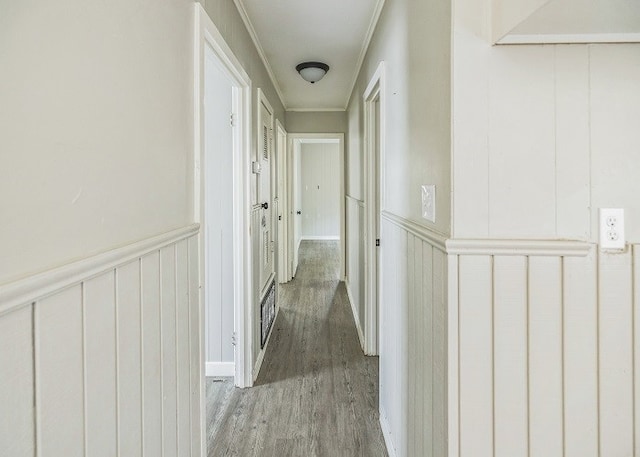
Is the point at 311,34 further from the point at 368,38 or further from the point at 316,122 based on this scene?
the point at 316,122

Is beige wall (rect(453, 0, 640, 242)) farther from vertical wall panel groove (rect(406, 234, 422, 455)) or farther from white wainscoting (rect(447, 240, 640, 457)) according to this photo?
vertical wall panel groove (rect(406, 234, 422, 455))

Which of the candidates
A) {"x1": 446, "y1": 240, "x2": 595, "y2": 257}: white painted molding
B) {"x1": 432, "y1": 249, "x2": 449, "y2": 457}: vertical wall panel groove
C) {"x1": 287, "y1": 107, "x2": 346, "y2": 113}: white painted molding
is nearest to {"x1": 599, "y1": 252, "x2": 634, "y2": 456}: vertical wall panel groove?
{"x1": 446, "y1": 240, "x2": 595, "y2": 257}: white painted molding

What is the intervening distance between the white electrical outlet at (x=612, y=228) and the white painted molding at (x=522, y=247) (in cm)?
4

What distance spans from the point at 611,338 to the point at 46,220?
140cm

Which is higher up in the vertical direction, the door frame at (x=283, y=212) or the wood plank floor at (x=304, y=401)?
the door frame at (x=283, y=212)

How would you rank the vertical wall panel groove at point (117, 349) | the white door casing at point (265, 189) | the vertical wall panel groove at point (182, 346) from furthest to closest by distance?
the white door casing at point (265, 189), the vertical wall panel groove at point (182, 346), the vertical wall panel groove at point (117, 349)

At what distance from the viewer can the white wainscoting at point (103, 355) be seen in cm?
69

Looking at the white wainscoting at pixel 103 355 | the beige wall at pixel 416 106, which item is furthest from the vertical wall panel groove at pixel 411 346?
the white wainscoting at pixel 103 355

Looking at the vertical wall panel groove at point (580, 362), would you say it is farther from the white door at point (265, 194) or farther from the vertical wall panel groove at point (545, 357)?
the white door at point (265, 194)

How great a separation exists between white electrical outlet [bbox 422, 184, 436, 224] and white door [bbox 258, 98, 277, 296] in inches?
76.5

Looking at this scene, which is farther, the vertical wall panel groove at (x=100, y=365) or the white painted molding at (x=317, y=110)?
the white painted molding at (x=317, y=110)

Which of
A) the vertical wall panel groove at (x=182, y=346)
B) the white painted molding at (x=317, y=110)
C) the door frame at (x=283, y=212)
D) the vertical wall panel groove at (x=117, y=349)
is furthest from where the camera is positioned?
the white painted molding at (x=317, y=110)

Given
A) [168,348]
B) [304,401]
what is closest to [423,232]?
[168,348]

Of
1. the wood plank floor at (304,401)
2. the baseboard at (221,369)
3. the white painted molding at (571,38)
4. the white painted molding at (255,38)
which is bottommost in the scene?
the wood plank floor at (304,401)
